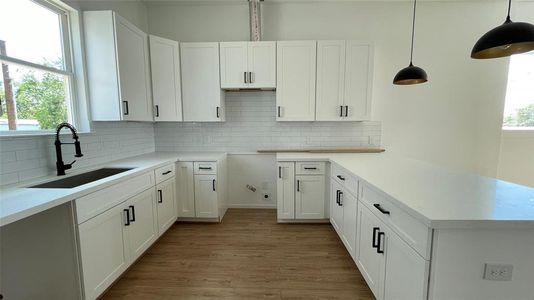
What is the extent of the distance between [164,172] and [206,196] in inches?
25.6

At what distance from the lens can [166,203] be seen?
2709 millimetres

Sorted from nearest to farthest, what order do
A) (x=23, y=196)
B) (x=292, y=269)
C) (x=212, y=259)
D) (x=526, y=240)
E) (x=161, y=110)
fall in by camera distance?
1. (x=526, y=240)
2. (x=23, y=196)
3. (x=292, y=269)
4. (x=212, y=259)
5. (x=161, y=110)

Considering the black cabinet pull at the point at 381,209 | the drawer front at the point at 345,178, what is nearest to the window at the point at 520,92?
the drawer front at the point at 345,178

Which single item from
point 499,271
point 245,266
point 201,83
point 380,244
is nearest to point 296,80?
point 201,83

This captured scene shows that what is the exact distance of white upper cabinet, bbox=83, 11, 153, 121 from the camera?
2.29 meters

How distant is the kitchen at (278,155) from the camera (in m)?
1.28

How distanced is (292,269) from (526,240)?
1.62 meters

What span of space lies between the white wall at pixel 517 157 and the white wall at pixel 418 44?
0.16 meters

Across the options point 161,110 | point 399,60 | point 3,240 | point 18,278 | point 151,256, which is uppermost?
point 399,60

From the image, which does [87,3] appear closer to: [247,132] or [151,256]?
[247,132]

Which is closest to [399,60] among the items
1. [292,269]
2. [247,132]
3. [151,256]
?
[247,132]

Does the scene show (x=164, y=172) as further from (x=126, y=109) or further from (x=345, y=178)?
(x=345, y=178)

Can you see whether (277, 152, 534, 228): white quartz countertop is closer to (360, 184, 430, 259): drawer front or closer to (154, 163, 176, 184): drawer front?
(360, 184, 430, 259): drawer front

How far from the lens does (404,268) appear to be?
4.12 feet
